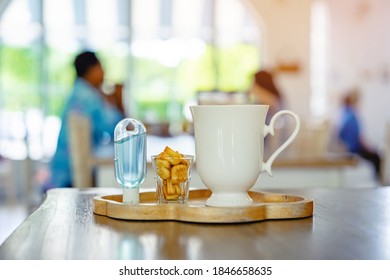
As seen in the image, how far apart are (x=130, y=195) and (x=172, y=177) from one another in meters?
A: 0.09

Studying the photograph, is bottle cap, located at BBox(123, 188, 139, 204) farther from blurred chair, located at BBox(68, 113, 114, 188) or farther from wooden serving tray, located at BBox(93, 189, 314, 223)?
blurred chair, located at BBox(68, 113, 114, 188)

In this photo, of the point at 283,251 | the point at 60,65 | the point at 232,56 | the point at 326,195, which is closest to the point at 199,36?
the point at 232,56

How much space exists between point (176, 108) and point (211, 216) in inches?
392

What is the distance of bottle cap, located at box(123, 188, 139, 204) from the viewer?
4.28 feet

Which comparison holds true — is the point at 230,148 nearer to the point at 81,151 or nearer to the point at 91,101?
the point at 81,151

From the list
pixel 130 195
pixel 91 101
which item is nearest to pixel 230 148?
pixel 130 195

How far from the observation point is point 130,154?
50.6 inches

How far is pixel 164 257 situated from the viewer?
85cm

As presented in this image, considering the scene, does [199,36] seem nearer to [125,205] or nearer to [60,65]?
[60,65]

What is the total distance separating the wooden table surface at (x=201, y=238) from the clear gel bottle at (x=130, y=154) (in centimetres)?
9

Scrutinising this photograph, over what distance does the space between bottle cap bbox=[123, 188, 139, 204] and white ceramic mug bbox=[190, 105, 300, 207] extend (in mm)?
150

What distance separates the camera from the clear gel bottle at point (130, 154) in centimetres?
128

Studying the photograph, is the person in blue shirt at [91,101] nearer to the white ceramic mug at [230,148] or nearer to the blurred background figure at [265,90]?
the blurred background figure at [265,90]

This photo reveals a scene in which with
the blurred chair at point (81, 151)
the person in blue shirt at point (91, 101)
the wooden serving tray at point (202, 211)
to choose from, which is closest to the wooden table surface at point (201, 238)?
the wooden serving tray at point (202, 211)
